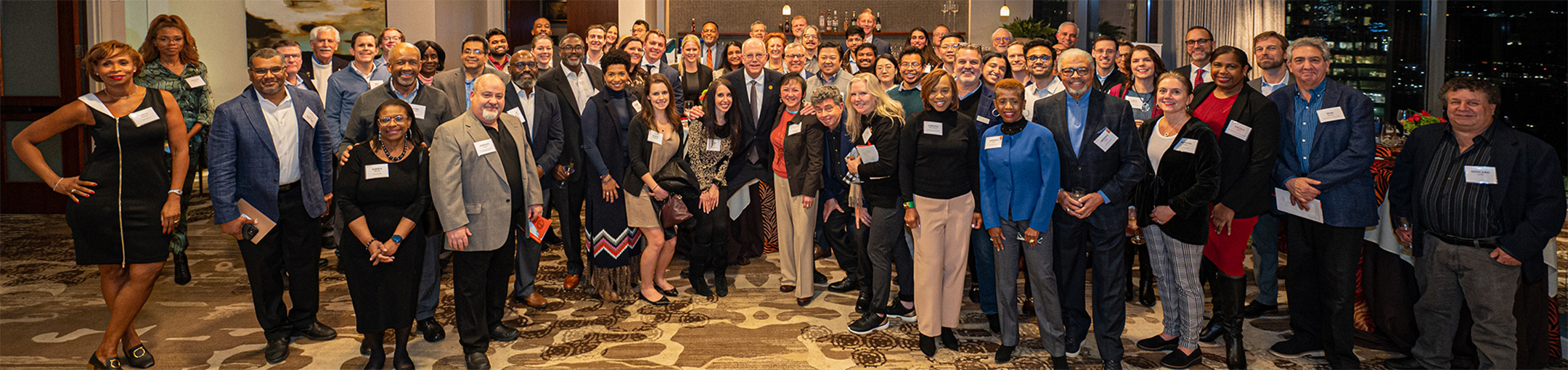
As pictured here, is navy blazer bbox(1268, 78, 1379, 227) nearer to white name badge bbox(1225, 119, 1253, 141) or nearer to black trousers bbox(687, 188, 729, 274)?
white name badge bbox(1225, 119, 1253, 141)

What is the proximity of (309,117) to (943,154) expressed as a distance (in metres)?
2.99

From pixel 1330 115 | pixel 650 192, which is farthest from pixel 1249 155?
pixel 650 192

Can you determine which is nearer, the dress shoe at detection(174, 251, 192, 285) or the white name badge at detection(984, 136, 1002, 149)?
the white name badge at detection(984, 136, 1002, 149)

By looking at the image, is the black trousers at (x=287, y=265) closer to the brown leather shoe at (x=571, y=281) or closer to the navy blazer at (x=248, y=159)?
the navy blazer at (x=248, y=159)

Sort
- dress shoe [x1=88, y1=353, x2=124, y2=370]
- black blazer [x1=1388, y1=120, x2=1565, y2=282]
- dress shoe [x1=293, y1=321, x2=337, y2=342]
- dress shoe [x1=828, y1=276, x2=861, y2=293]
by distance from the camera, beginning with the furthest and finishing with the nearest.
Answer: dress shoe [x1=828, y1=276, x2=861, y2=293], dress shoe [x1=293, y1=321, x2=337, y2=342], dress shoe [x1=88, y1=353, x2=124, y2=370], black blazer [x1=1388, y1=120, x2=1565, y2=282]

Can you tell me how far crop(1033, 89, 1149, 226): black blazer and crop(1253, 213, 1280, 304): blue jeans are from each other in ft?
4.45

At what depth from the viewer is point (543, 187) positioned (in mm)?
4605

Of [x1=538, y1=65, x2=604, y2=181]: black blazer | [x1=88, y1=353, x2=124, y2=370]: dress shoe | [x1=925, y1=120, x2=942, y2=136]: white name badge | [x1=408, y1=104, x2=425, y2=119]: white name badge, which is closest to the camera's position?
[x1=88, y1=353, x2=124, y2=370]: dress shoe

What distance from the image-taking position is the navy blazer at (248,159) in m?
3.69

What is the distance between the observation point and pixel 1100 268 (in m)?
3.62

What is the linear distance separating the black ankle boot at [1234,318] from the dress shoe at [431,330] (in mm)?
3725

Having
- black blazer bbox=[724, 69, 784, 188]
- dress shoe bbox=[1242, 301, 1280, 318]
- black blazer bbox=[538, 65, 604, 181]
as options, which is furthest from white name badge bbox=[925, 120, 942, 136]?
dress shoe bbox=[1242, 301, 1280, 318]

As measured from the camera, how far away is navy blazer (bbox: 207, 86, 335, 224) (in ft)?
12.1

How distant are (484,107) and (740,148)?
1682 millimetres
